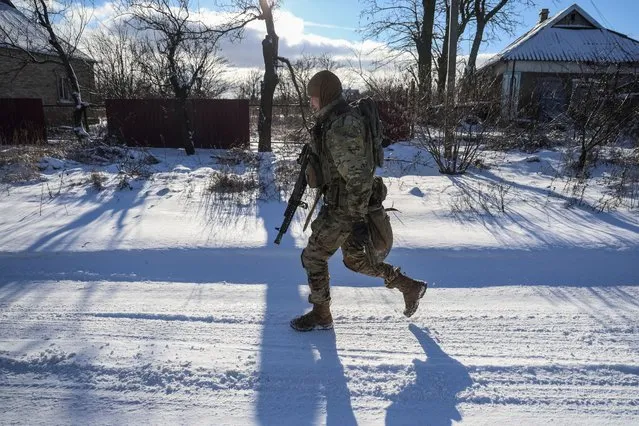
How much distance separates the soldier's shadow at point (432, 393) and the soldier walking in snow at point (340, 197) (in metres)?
0.56

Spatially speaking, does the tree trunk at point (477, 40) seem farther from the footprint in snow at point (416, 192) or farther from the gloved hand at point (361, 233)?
the gloved hand at point (361, 233)

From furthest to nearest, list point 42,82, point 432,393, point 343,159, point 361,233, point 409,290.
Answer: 1. point 42,82
2. point 409,290
3. point 361,233
4. point 343,159
5. point 432,393

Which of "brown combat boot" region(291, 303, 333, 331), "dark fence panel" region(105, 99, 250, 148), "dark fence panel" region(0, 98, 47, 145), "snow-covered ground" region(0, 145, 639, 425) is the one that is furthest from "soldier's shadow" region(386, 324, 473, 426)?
"dark fence panel" region(0, 98, 47, 145)

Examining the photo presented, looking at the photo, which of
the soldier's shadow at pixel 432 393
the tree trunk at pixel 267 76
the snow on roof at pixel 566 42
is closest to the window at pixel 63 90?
the tree trunk at pixel 267 76

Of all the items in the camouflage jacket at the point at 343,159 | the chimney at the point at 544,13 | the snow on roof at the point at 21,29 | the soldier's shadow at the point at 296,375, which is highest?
the chimney at the point at 544,13

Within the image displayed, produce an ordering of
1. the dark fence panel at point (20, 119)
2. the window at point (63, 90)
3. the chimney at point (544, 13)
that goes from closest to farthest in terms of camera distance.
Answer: the dark fence panel at point (20, 119) < the window at point (63, 90) < the chimney at point (544, 13)

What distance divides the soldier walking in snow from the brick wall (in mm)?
21588

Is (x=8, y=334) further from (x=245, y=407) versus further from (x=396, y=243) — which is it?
(x=396, y=243)

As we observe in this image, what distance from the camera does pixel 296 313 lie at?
3.20 m

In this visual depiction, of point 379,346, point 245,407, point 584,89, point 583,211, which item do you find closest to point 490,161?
point 584,89

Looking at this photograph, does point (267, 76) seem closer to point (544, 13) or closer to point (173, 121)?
point (173, 121)

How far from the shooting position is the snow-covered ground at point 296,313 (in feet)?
7.21

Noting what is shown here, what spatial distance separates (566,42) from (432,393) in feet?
87.7

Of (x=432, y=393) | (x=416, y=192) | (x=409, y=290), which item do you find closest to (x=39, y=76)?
(x=416, y=192)
